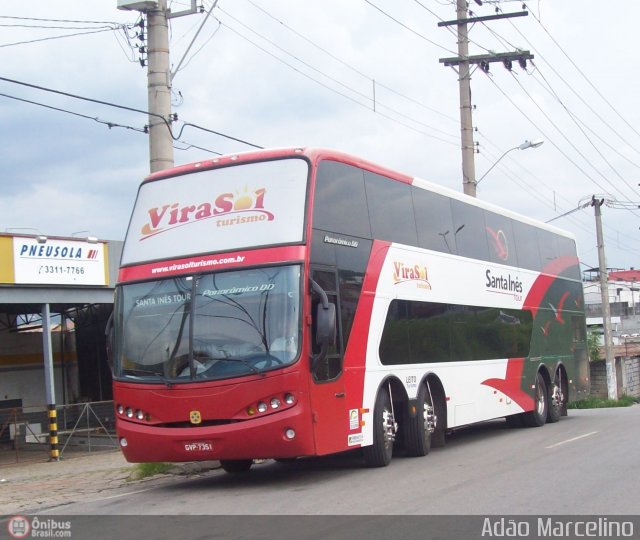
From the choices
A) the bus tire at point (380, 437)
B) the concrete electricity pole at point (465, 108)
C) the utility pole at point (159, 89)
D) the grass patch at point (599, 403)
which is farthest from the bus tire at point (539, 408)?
the grass patch at point (599, 403)

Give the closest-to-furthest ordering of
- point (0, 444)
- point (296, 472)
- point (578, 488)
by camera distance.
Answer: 1. point (578, 488)
2. point (296, 472)
3. point (0, 444)

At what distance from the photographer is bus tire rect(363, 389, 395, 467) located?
12.3 meters

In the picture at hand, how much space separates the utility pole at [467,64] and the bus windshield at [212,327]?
15769 mm

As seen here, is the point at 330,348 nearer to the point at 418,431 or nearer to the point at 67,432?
the point at 418,431

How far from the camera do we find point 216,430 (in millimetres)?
10609

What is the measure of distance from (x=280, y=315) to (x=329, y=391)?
3.94 feet

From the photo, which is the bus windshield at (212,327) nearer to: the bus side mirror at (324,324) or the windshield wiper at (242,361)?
the windshield wiper at (242,361)

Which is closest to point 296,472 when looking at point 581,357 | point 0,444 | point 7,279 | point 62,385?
point 7,279

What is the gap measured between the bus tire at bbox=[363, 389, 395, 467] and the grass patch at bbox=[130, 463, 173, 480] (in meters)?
3.22

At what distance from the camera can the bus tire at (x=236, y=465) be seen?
13.0 meters

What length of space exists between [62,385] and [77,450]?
9.23m

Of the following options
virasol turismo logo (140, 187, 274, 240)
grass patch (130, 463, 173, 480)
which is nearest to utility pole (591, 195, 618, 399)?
grass patch (130, 463, 173, 480)

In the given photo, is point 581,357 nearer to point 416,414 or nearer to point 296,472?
point 416,414

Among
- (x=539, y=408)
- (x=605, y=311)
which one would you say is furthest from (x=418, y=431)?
(x=605, y=311)
